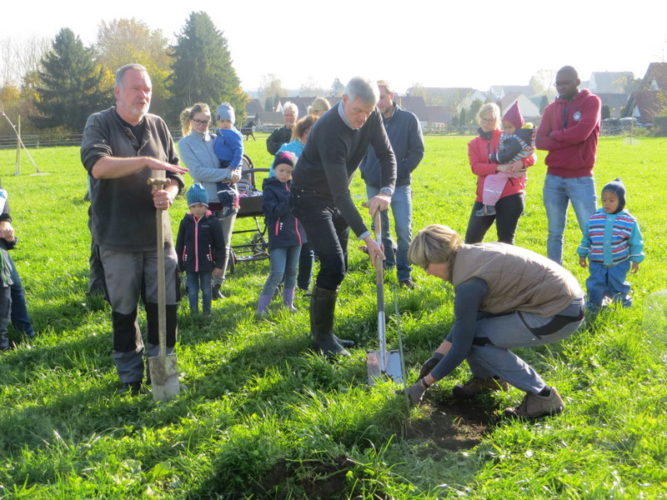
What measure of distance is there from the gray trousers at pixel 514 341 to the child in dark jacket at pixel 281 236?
254cm

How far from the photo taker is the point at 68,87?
46.3m

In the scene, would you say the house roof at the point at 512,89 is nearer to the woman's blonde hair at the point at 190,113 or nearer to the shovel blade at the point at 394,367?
the woman's blonde hair at the point at 190,113

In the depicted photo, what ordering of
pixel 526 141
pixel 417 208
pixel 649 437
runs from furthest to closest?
pixel 417 208 < pixel 526 141 < pixel 649 437

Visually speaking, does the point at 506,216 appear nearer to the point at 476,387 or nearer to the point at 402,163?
the point at 402,163

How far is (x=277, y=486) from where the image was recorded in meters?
2.98

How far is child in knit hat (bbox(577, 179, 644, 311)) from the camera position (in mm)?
5180

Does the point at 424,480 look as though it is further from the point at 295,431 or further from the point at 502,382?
the point at 502,382

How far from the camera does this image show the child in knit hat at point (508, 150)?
5.77m

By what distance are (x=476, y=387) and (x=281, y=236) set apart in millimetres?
2645

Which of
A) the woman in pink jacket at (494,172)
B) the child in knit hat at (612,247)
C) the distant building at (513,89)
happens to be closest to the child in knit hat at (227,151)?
the woman in pink jacket at (494,172)

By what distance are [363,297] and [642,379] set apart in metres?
2.66

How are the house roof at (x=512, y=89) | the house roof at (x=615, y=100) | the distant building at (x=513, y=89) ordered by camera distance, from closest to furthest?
the house roof at (x=615, y=100)
the distant building at (x=513, y=89)
the house roof at (x=512, y=89)

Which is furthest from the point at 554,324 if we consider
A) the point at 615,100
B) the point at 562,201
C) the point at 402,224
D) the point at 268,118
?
the point at 615,100

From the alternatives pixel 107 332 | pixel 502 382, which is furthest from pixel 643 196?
pixel 107 332
